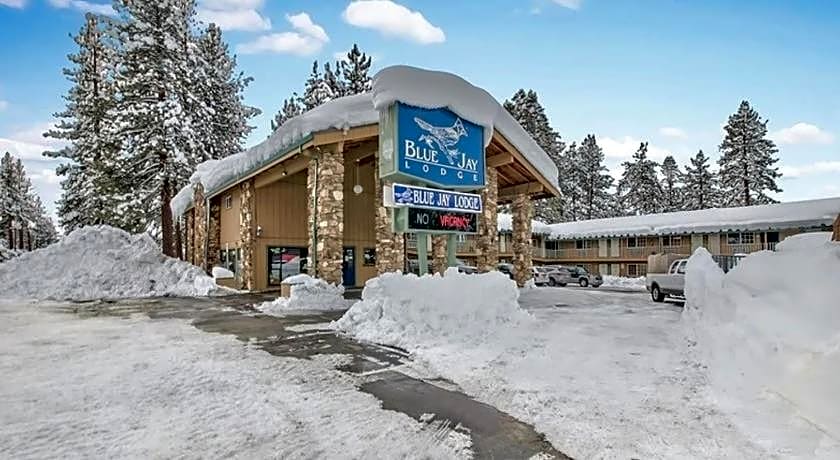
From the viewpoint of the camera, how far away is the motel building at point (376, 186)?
35.9 ft

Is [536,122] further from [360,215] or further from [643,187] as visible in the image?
[360,215]

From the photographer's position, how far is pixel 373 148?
55.3ft

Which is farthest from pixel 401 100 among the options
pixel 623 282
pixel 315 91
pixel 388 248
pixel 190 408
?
pixel 315 91

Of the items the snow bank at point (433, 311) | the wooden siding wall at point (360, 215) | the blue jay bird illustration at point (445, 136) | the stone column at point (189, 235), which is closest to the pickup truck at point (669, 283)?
the snow bank at point (433, 311)

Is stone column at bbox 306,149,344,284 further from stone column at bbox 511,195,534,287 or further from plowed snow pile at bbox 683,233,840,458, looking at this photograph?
plowed snow pile at bbox 683,233,840,458

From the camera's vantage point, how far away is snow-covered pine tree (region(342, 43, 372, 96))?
125 ft

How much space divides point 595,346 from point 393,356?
3298 mm

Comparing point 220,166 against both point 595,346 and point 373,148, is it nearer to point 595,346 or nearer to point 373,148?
point 373,148

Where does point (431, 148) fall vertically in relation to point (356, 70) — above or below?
below

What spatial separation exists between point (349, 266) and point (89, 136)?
828 inches

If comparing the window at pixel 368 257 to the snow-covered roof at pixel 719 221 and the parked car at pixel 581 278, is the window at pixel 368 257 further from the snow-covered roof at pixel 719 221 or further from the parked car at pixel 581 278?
the snow-covered roof at pixel 719 221

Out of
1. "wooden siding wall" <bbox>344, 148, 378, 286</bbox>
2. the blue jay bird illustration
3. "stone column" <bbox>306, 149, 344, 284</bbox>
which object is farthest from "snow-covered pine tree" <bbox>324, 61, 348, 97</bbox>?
the blue jay bird illustration

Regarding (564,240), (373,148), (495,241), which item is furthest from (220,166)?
(564,240)

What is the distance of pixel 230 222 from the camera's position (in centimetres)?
2214
